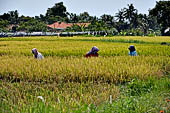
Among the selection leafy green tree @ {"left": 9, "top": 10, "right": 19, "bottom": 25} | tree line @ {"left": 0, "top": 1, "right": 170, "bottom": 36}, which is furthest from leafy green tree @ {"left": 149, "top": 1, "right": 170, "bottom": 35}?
leafy green tree @ {"left": 9, "top": 10, "right": 19, "bottom": 25}

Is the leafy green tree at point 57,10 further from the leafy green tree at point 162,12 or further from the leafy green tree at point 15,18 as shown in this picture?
the leafy green tree at point 162,12

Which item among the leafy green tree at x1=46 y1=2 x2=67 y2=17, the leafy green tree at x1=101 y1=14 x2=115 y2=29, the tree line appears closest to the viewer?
the tree line

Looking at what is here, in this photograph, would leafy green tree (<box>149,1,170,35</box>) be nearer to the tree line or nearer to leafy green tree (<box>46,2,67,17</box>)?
the tree line

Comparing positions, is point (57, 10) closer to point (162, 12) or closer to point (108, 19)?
point (108, 19)

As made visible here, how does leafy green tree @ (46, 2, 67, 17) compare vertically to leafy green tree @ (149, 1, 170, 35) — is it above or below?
above

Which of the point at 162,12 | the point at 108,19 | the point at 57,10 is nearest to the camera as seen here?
the point at 162,12

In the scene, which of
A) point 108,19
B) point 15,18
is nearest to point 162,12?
point 108,19

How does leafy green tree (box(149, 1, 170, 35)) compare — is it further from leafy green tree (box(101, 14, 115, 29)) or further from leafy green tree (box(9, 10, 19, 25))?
leafy green tree (box(9, 10, 19, 25))

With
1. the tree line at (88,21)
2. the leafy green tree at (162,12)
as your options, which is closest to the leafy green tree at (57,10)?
the tree line at (88,21)

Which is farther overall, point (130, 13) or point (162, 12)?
point (130, 13)

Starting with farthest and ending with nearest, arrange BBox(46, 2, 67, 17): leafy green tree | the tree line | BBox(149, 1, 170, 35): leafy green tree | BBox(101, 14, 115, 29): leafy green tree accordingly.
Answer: BBox(46, 2, 67, 17): leafy green tree, BBox(101, 14, 115, 29): leafy green tree, the tree line, BBox(149, 1, 170, 35): leafy green tree

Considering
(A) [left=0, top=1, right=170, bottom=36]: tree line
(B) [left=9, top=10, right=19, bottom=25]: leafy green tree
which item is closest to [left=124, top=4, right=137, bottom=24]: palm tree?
(A) [left=0, top=1, right=170, bottom=36]: tree line

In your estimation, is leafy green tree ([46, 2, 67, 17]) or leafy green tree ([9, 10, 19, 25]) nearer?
leafy green tree ([9, 10, 19, 25])

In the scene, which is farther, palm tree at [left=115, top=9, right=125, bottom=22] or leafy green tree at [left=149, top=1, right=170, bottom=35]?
palm tree at [left=115, top=9, right=125, bottom=22]
